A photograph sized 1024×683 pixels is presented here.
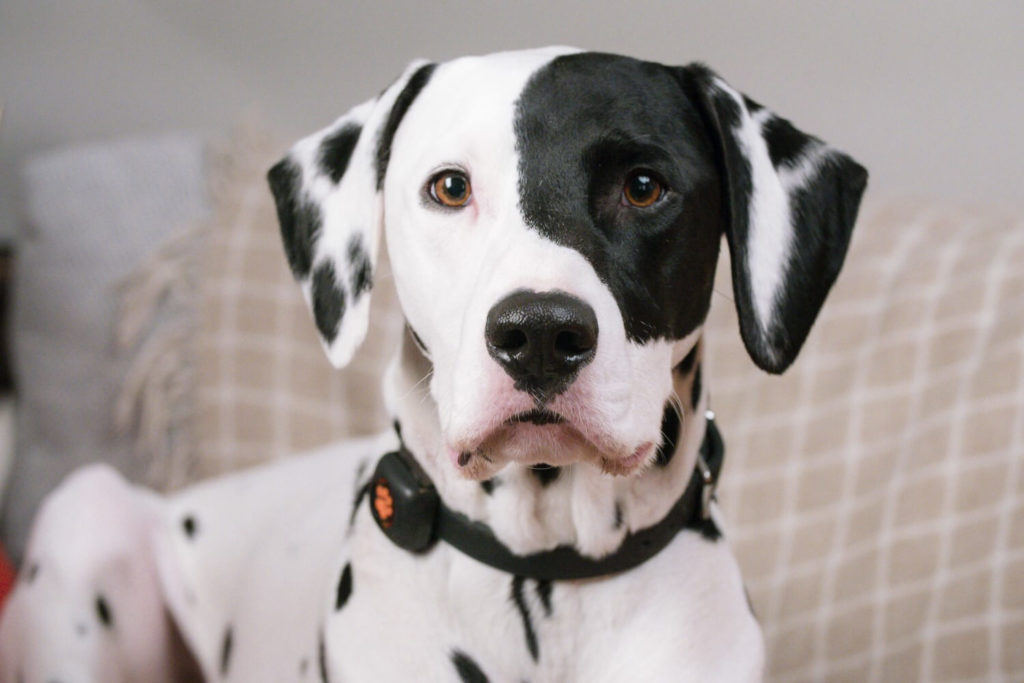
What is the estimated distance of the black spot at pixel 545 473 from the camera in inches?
41.3

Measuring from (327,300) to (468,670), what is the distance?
40 cm

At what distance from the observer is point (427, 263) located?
1014 millimetres

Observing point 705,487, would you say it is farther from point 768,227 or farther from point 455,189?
point 455,189

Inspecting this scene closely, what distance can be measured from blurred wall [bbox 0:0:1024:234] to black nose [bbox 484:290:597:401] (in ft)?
3.53

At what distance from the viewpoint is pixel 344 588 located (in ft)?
3.84

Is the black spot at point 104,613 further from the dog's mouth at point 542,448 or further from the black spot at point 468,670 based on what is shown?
the dog's mouth at point 542,448

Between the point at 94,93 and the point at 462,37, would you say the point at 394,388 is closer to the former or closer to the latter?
the point at 462,37

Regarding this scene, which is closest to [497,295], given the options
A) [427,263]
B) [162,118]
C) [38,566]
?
[427,263]

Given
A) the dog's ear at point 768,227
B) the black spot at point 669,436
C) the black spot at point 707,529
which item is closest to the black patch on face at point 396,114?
the dog's ear at point 768,227

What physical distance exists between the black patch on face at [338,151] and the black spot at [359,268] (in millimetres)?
86

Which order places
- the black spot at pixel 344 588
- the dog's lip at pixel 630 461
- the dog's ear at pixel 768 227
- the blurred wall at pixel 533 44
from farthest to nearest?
the blurred wall at pixel 533 44 → the black spot at pixel 344 588 → the dog's ear at pixel 768 227 → the dog's lip at pixel 630 461

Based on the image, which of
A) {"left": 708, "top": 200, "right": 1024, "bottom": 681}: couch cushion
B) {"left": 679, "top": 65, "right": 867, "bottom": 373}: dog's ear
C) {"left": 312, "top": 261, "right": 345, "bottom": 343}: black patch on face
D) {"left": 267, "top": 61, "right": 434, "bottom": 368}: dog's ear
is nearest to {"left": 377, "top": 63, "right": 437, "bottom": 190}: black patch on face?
{"left": 267, "top": 61, "right": 434, "bottom": 368}: dog's ear

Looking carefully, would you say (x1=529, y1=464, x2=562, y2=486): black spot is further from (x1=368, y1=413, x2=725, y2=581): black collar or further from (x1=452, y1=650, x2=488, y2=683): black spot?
(x1=452, y1=650, x2=488, y2=683): black spot

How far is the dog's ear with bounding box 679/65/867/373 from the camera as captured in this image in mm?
1038
